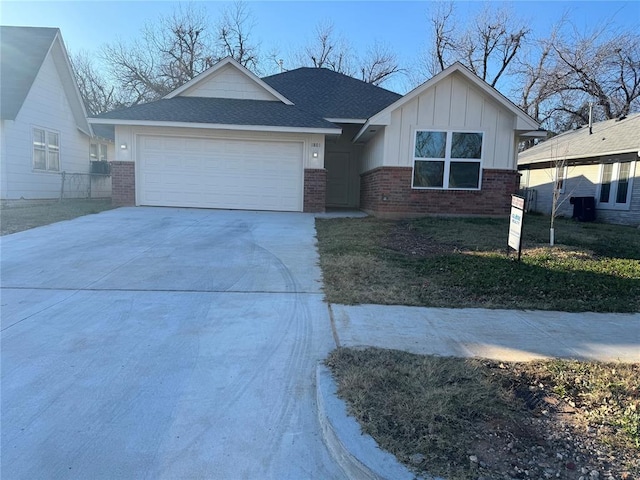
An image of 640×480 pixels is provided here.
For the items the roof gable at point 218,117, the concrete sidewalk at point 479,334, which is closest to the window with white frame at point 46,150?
the roof gable at point 218,117

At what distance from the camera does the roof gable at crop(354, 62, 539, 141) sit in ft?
40.3

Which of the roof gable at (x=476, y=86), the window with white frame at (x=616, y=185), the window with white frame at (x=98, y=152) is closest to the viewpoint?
the roof gable at (x=476, y=86)

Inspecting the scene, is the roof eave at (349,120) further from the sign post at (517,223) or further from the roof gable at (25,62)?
the roof gable at (25,62)

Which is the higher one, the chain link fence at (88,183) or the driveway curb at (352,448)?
the chain link fence at (88,183)

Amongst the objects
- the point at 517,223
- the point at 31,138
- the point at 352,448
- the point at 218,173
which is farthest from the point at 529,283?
the point at 31,138

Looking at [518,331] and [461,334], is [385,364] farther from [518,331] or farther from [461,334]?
[518,331]

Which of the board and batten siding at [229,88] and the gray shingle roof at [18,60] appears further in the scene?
the board and batten siding at [229,88]

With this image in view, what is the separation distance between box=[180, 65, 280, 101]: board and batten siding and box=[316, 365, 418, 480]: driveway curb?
14.6 metres

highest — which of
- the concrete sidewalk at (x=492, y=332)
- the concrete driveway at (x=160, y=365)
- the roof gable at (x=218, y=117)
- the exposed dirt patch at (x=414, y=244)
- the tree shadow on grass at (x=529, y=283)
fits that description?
the roof gable at (x=218, y=117)

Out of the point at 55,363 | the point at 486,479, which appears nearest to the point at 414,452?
the point at 486,479

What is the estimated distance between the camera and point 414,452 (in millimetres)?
2408

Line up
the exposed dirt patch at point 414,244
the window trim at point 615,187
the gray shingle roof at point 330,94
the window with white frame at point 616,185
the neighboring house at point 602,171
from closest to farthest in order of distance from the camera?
1. the exposed dirt patch at point 414,244
2. the neighboring house at point 602,171
3. the window trim at point 615,187
4. the window with white frame at point 616,185
5. the gray shingle roof at point 330,94

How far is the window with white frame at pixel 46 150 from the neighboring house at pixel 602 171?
60.4ft

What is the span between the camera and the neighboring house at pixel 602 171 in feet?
48.2
